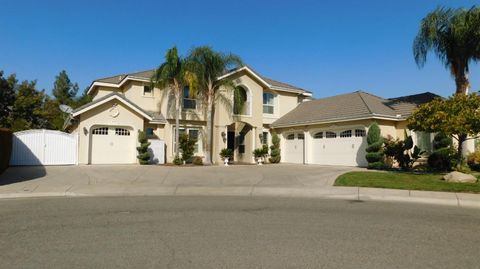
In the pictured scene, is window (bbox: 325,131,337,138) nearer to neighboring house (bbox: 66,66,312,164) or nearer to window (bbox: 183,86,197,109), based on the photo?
neighboring house (bbox: 66,66,312,164)

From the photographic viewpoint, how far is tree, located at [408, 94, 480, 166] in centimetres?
1481

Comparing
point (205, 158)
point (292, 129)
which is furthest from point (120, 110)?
point (292, 129)

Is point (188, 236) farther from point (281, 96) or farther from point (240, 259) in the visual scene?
point (281, 96)

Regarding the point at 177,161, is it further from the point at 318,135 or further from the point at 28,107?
the point at 28,107

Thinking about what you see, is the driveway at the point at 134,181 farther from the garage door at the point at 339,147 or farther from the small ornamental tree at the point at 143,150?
the garage door at the point at 339,147

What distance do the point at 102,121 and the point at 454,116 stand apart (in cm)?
1876

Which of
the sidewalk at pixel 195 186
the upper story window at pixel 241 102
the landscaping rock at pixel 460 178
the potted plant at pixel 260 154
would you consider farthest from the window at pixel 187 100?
the landscaping rock at pixel 460 178

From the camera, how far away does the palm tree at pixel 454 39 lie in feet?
58.5

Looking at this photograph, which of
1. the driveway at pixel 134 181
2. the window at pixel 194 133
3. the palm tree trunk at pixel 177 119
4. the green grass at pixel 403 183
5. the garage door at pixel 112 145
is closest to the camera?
the green grass at pixel 403 183

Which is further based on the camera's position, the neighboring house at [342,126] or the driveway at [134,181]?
the neighboring house at [342,126]

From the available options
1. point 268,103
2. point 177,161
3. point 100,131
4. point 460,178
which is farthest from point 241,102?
point 460,178

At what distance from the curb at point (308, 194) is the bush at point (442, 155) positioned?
7.16 metres

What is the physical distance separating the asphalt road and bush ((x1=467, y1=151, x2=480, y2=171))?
10959mm

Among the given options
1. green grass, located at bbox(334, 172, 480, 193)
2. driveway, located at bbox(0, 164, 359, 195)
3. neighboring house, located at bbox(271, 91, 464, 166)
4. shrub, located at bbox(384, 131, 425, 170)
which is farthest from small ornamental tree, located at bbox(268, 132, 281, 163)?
green grass, located at bbox(334, 172, 480, 193)
